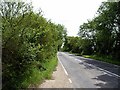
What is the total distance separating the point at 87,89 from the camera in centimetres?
1469

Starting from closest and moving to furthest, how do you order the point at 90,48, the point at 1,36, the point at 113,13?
the point at 1,36
the point at 113,13
the point at 90,48

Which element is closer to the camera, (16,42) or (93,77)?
(16,42)

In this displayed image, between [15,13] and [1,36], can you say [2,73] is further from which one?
[15,13]

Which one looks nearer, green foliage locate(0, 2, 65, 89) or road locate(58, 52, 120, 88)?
green foliage locate(0, 2, 65, 89)

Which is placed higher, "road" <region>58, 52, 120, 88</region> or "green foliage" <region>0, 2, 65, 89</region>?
"green foliage" <region>0, 2, 65, 89</region>

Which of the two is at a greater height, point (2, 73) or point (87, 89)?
point (2, 73)

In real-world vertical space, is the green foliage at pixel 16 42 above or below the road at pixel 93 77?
above

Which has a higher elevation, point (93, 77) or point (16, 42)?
point (16, 42)

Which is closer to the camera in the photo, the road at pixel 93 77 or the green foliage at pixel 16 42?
the green foliage at pixel 16 42

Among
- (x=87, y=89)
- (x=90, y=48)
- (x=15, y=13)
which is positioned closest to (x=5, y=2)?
(x=15, y=13)

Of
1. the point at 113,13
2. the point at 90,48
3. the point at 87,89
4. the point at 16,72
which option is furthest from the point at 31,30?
the point at 90,48

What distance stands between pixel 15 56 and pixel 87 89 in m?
4.87

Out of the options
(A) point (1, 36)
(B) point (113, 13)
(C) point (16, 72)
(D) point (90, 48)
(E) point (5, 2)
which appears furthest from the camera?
(D) point (90, 48)

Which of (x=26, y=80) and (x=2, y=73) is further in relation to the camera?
(x=26, y=80)
